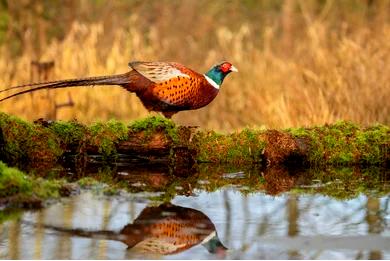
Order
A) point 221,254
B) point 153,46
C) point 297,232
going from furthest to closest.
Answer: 1. point 153,46
2. point 297,232
3. point 221,254

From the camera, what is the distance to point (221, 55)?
1221cm

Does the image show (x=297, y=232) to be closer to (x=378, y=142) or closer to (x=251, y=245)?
(x=251, y=245)

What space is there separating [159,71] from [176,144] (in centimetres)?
60


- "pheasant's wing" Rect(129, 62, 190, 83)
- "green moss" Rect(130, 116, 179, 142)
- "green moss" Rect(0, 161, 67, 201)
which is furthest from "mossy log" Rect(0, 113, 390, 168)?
"green moss" Rect(0, 161, 67, 201)

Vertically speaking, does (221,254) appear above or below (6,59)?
below

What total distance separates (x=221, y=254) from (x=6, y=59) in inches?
354

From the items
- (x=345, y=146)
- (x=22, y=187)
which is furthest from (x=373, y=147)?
(x=22, y=187)

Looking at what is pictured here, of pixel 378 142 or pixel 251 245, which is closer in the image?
pixel 251 245

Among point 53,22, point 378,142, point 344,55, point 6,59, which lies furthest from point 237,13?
point 378,142

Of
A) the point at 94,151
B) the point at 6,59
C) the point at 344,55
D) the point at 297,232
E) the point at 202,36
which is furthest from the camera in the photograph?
the point at 202,36

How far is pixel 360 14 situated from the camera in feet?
43.0

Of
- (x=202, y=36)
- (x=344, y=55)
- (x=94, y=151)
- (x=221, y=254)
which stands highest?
(x=202, y=36)

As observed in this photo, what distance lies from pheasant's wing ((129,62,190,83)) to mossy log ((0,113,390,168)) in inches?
15.4

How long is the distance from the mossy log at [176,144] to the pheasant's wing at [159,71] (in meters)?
0.39
